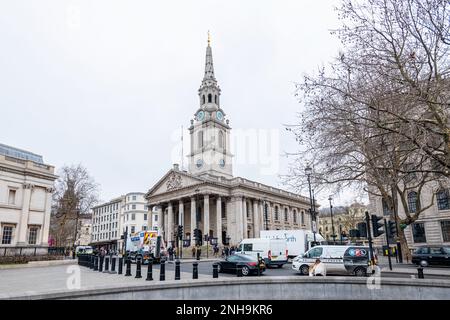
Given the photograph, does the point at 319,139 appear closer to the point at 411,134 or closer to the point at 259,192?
the point at 411,134

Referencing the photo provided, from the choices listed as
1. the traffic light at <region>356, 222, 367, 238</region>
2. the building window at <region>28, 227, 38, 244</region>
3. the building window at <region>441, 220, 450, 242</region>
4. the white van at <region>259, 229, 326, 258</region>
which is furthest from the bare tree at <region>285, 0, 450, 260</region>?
the building window at <region>28, 227, 38, 244</region>

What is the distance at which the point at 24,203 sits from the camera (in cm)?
3328

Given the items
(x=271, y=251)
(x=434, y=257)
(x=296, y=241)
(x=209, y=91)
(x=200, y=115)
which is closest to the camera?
(x=434, y=257)

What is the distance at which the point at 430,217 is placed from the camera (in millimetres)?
34562

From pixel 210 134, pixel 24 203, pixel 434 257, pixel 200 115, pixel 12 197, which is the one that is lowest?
pixel 434 257

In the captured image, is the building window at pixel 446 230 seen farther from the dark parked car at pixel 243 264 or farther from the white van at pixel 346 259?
the dark parked car at pixel 243 264

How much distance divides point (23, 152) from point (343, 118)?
43.5 m

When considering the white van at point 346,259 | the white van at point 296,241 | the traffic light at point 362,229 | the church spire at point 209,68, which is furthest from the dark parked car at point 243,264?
the church spire at point 209,68

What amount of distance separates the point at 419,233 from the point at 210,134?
1636 inches

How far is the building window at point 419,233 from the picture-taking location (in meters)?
35.1

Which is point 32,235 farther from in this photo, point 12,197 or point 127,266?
point 127,266

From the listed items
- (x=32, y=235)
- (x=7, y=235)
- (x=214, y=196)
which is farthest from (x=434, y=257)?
(x=7, y=235)

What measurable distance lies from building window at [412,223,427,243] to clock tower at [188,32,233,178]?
3632cm
